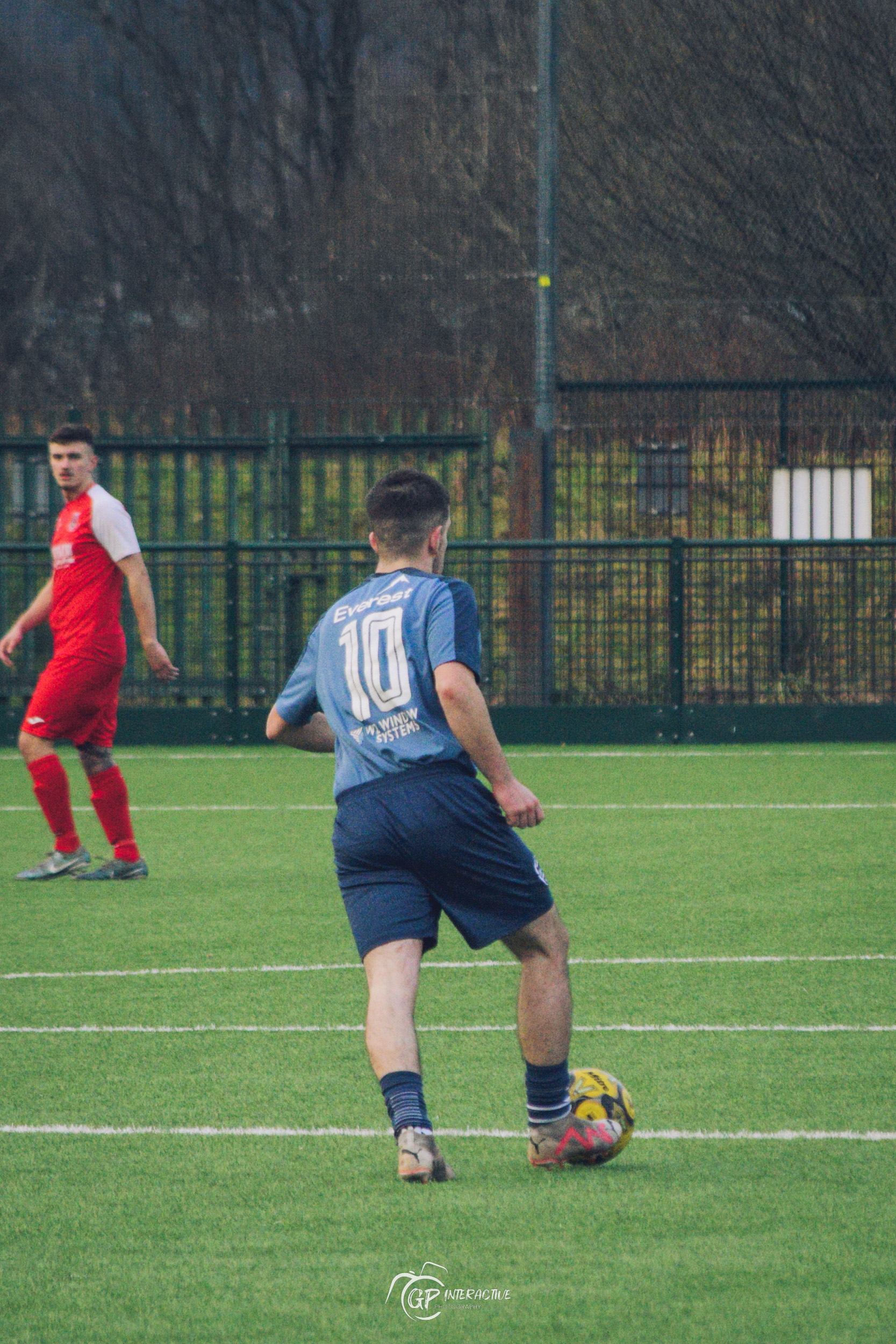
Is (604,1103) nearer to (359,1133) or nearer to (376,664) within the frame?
(359,1133)

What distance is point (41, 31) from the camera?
891 inches

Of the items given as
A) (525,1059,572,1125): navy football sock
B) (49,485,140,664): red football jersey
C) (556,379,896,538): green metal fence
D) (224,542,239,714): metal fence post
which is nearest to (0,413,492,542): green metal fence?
(224,542,239,714): metal fence post

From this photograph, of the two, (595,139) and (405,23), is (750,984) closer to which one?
(595,139)

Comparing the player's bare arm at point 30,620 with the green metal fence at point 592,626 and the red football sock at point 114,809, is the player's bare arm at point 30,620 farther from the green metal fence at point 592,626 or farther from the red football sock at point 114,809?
the green metal fence at point 592,626

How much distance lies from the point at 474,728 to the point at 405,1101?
857 mm

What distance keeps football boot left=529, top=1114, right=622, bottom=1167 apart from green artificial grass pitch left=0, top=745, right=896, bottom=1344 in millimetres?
43

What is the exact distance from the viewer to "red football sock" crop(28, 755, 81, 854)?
920 cm

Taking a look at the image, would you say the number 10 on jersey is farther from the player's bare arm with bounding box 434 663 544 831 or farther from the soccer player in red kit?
the soccer player in red kit

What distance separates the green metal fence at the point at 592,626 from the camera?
51.8ft

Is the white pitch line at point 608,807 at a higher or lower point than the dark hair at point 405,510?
lower

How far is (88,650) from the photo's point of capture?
356 inches

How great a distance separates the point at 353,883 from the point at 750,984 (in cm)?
250

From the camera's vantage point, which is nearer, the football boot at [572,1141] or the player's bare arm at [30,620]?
the football boot at [572,1141]

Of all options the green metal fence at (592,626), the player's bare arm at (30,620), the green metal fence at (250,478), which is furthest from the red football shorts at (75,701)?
the green metal fence at (250,478)
